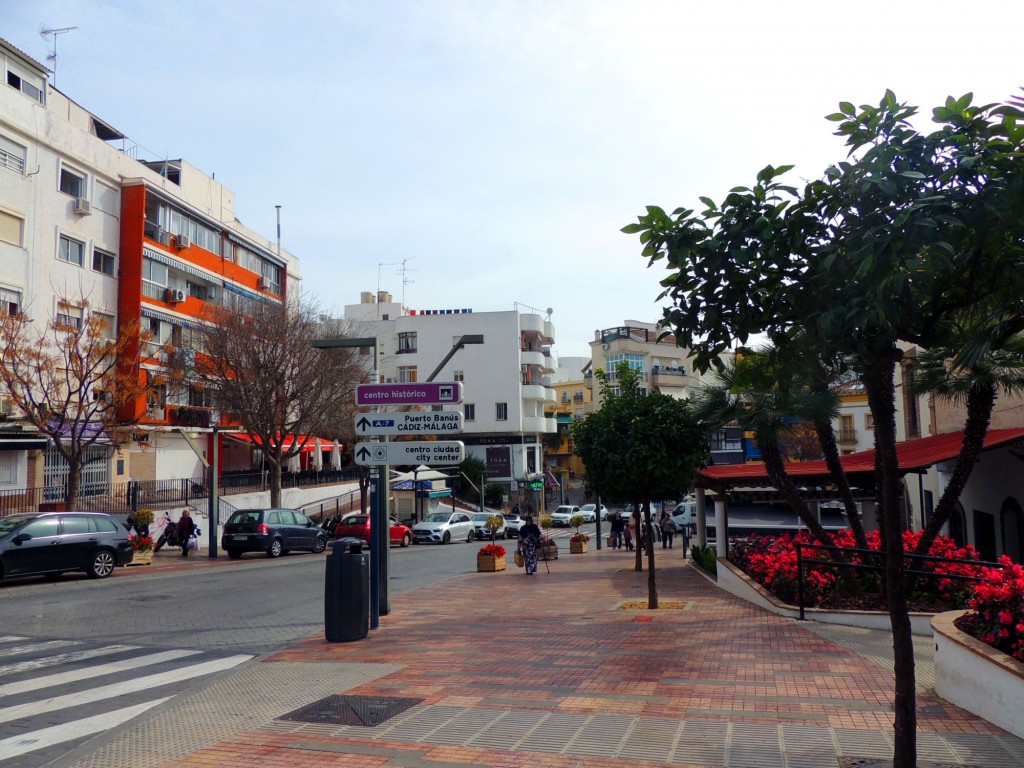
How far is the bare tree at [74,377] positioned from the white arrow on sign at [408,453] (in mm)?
14507

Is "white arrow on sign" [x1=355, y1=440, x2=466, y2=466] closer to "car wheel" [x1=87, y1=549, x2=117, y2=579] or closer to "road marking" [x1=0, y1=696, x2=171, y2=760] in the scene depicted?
"road marking" [x1=0, y1=696, x2=171, y2=760]

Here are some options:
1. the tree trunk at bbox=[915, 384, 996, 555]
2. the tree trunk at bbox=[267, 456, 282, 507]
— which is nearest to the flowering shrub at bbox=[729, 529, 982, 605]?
the tree trunk at bbox=[915, 384, 996, 555]

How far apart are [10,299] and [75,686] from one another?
2367cm

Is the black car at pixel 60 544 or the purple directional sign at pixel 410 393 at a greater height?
the purple directional sign at pixel 410 393

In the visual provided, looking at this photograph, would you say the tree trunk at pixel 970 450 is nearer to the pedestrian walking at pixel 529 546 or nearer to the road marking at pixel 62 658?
the pedestrian walking at pixel 529 546

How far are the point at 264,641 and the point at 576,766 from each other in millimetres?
6899

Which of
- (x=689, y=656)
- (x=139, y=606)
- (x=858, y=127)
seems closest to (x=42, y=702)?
(x=689, y=656)

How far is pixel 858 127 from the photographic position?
16.5ft

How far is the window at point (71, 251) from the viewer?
3077cm

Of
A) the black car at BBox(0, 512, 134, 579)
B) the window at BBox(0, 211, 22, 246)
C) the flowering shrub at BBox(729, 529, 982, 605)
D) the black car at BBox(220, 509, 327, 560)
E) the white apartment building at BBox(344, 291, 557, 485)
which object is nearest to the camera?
the flowering shrub at BBox(729, 529, 982, 605)

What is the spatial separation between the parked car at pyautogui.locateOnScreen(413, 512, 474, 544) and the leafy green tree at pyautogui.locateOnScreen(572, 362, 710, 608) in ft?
74.9

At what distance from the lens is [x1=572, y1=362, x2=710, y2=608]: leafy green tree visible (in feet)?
46.2

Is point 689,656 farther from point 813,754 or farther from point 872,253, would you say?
point 872,253

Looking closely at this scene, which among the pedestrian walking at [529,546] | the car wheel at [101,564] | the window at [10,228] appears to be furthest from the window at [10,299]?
the pedestrian walking at [529,546]
